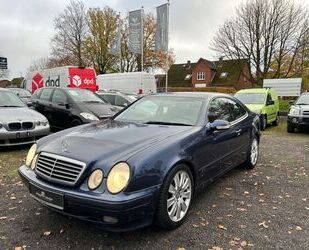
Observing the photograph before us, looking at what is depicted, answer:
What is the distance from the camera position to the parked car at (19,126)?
7.59 meters

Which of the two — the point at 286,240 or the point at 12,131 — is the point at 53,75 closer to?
the point at 12,131

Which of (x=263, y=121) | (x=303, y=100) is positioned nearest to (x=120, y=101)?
(x=263, y=121)

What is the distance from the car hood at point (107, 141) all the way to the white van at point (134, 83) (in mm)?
16318

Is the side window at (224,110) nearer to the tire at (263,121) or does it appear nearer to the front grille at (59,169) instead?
the front grille at (59,169)

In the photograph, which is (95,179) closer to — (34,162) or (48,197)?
(48,197)

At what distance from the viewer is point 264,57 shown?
28047 mm

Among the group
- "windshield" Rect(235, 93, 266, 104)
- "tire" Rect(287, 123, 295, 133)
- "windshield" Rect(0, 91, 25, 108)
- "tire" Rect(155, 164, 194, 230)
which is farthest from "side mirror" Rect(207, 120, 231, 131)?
"windshield" Rect(235, 93, 266, 104)

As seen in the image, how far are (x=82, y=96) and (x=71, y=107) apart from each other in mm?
766

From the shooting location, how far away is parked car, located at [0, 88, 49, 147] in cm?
759

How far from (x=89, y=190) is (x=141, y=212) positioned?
550 mm

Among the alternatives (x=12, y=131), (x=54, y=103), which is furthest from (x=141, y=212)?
(x=54, y=103)

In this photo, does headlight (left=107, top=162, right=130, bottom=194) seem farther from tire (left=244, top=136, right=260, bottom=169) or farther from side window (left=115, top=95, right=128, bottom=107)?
side window (left=115, top=95, right=128, bottom=107)

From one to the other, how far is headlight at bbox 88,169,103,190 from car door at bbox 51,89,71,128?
6.41 m

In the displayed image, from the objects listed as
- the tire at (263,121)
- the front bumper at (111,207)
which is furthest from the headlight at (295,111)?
the front bumper at (111,207)
